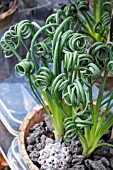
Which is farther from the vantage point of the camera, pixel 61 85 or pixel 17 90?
pixel 17 90

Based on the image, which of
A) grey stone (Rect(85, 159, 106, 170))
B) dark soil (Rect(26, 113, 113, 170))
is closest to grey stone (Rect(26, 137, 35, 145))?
dark soil (Rect(26, 113, 113, 170))

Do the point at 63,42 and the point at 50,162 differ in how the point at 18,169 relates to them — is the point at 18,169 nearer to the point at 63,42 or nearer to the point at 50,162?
the point at 50,162

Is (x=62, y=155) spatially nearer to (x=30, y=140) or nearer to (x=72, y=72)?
(x=30, y=140)

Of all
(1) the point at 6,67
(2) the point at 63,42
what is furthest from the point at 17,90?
(2) the point at 63,42

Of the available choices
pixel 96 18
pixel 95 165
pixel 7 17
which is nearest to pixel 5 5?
pixel 7 17

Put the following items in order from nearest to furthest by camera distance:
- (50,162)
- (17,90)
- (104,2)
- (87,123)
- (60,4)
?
1. (87,123)
2. (50,162)
3. (104,2)
4. (17,90)
5. (60,4)
